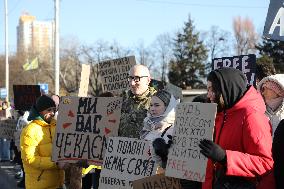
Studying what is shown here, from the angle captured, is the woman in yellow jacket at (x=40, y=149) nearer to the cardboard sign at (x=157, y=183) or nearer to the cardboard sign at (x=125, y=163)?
the cardboard sign at (x=125, y=163)

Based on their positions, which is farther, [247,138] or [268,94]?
[268,94]

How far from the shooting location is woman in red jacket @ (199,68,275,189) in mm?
3396

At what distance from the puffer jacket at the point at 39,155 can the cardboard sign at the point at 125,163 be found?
84cm

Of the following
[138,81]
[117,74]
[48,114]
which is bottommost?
[48,114]

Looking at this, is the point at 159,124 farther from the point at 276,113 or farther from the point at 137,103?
the point at 276,113

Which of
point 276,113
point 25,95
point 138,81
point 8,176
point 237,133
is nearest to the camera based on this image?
point 237,133

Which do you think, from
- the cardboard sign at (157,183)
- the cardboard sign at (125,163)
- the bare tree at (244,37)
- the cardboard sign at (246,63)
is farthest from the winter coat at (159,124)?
the bare tree at (244,37)

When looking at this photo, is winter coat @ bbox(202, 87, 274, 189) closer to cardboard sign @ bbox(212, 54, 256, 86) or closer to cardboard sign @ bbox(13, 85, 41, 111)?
cardboard sign @ bbox(212, 54, 256, 86)

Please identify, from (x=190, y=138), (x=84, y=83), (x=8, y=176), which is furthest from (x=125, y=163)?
(x=8, y=176)

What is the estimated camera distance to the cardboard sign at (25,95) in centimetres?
1013

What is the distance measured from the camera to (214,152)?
11.0 ft

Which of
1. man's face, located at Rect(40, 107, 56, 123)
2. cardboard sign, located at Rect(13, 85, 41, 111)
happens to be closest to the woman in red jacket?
man's face, located at Rect(40, 107, 56, 123)

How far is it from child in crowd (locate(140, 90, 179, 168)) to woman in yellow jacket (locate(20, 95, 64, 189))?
4.02 feet

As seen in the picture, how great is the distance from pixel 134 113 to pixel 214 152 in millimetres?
2146
